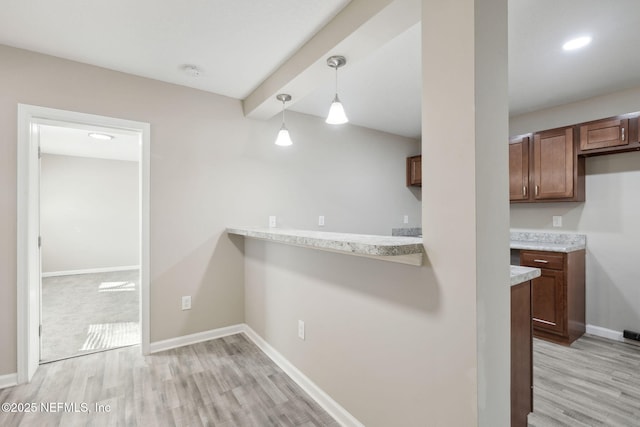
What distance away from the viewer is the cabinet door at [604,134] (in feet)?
8.98

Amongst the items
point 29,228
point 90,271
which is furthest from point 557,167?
point 90,271

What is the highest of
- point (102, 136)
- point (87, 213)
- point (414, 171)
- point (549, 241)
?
point (102, 136)

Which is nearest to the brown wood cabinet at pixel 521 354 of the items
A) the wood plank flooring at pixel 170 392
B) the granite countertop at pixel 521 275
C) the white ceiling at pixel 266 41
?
the granite countertop at pixel 521 275

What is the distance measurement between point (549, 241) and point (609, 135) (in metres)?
1.26

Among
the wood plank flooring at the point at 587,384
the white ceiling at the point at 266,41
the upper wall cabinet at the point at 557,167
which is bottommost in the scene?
the wood plank flooring at the point at 587,384

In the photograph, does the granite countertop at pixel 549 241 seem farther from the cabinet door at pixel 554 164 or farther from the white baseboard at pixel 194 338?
the white baseboard at pixel 194 338

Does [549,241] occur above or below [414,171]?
below

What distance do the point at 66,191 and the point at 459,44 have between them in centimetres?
732

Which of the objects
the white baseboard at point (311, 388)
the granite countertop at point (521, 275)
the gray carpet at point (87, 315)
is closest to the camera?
the granite countertop at point (521, 275)

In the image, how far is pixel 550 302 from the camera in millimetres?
2936

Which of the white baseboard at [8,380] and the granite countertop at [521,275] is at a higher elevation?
the granite countertop at [521,275]

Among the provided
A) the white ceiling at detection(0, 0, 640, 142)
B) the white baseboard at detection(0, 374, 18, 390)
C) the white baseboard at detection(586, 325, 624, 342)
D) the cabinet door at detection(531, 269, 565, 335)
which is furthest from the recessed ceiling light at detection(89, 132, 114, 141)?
the white baseboard at detection(586, 325, 624, 342)

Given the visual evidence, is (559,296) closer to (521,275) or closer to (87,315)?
(521,275)

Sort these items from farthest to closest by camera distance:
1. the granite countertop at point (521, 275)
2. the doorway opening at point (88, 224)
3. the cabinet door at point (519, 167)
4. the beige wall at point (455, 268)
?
1. the doorway opening at point (88, 224)
2. the cabinet door at point (519, 167)
3. the granite countertop at point (521, 275)
4. the beige wall at point (455, 268)
